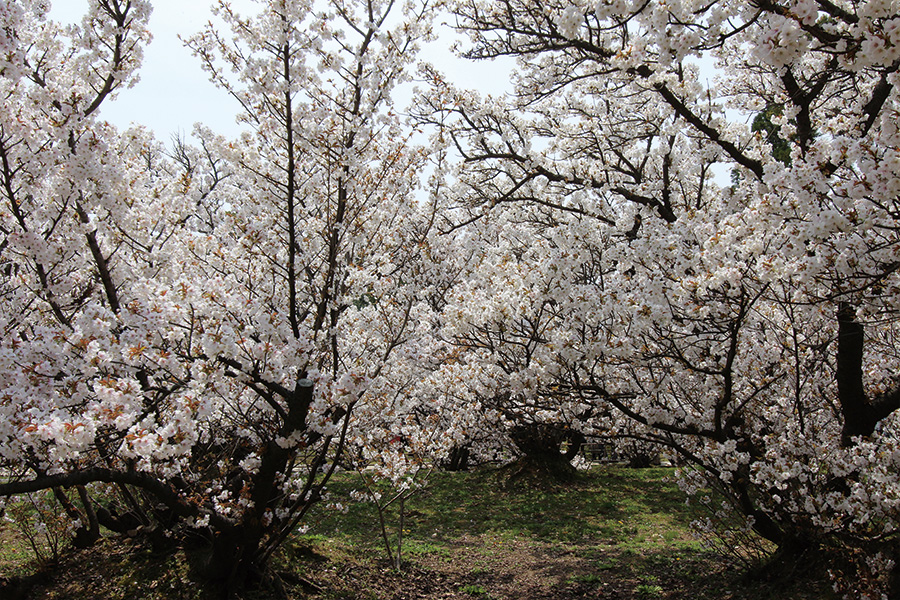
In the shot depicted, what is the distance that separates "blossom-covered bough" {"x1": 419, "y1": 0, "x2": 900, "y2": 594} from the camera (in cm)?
340

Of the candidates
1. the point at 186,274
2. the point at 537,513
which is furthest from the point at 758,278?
the point at 537,513

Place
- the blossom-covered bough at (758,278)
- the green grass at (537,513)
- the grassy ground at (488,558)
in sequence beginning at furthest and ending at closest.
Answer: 1. the green grass at (537,513)
2. the grassy ground at (488,558)
3. the blossom-covered bough at (758,278)

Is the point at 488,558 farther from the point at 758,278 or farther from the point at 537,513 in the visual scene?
the point at 758,278

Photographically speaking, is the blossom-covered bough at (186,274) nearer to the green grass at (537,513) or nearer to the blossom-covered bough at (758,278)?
the blossom-covered bough at (758,278)

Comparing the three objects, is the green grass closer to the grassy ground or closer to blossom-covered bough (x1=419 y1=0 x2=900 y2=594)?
the grassy ground

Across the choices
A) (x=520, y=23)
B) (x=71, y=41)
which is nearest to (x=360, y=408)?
(x=71, y=41)

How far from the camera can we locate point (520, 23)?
255 inches

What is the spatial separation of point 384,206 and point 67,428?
3503 mm

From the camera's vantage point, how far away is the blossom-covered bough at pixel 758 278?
340 centimetres

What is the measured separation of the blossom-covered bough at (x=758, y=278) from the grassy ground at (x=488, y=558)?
46.5 inches

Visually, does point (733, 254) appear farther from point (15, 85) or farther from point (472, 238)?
point (15, 85)

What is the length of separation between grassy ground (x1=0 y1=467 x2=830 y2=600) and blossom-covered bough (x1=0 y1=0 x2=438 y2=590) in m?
0.64

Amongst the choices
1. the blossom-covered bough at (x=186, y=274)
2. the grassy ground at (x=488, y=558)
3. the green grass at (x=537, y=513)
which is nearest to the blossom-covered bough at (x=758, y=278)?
the grassy ground at (x=488, y=558)

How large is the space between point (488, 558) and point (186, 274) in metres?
5.49
